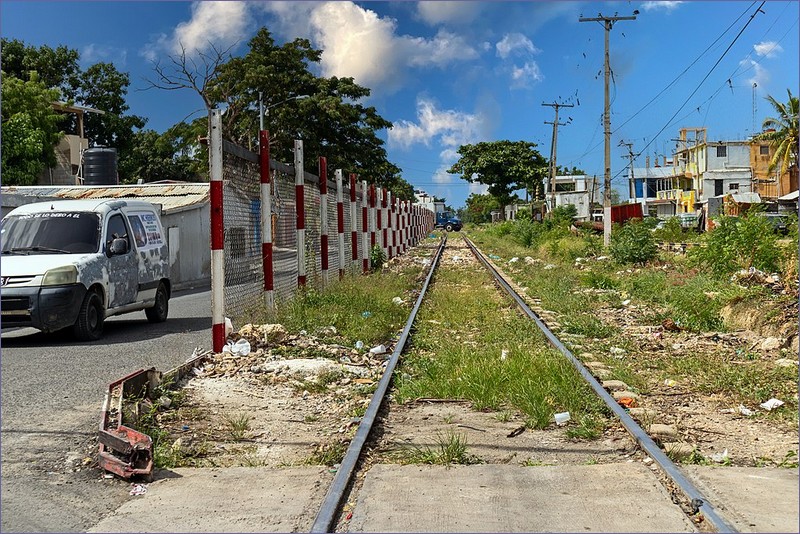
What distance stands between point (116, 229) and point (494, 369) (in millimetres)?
6654

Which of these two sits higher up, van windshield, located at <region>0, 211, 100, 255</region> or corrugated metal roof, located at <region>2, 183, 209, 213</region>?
corrugated metal roof, located at <region>2, 183, 209, 213</region>

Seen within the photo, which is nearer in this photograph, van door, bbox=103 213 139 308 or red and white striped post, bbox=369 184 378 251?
van door, bbox=103 213 139 308

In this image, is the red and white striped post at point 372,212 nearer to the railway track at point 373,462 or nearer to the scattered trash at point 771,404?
the railway track at point 373,462

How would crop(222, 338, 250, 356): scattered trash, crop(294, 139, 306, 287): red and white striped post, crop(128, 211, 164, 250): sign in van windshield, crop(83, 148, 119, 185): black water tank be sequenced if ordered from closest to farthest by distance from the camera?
crop(222, 338, 250, 356): scattered trash < crop(128, 211, 164, 250): sign in van windshield < crop(294, 139, 306, 287): red and white striped post < crop(83, 148, 119, 185): black water tank

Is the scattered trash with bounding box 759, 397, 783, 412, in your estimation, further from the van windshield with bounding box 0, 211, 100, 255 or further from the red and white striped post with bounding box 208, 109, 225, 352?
the van windshield with bounding box 0, 211, 100, 255

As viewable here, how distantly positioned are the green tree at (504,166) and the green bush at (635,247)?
5524 centimetres

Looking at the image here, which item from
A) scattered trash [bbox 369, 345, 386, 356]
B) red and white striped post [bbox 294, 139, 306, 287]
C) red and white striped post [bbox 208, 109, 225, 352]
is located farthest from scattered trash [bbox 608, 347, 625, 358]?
red and white striped post [bbox 294, 139, 306, 287]

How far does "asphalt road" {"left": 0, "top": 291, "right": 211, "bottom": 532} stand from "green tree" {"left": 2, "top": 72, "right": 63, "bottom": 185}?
2654 cm

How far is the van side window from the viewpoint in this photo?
11.1 metres

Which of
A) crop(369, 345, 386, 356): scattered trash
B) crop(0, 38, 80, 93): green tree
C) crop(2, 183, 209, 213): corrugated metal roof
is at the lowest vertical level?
crop(369, 345, 386, 356): scattered trash

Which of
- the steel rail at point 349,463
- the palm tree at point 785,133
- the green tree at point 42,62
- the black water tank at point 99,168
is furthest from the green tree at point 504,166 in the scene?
the steel rail at point 349,463

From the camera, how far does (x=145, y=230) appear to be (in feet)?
40.7

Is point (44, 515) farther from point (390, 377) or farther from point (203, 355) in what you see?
point (203, 355)

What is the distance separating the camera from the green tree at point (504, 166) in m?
76.0
